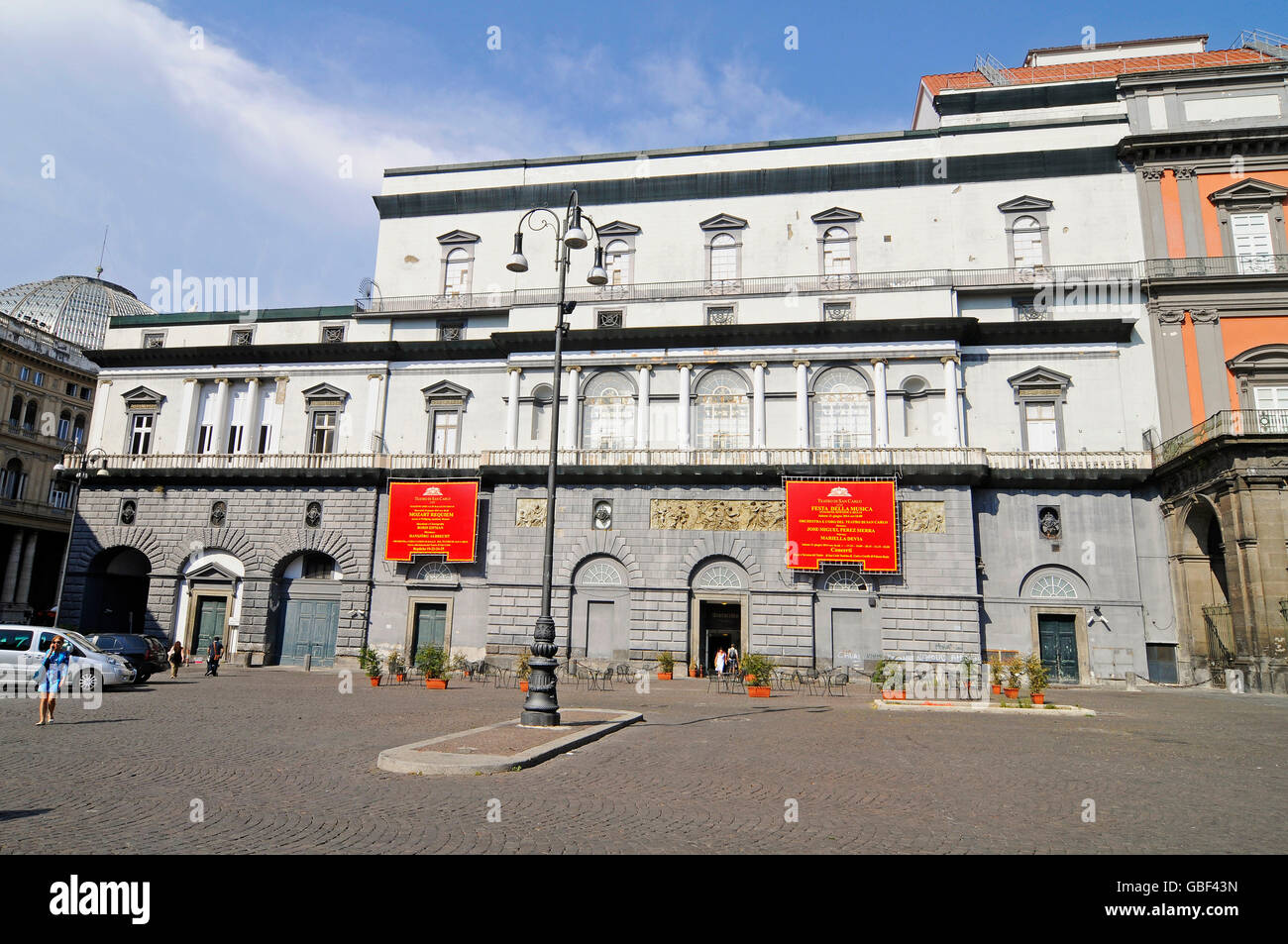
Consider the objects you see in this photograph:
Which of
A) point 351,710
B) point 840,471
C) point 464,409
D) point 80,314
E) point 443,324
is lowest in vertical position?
point 351,710

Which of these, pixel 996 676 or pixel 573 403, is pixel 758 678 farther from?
pixel 573 403

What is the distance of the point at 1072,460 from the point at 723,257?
16.9m

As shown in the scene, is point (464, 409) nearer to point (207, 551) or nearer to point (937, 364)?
point (207, 551)

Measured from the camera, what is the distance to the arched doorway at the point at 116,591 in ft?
121

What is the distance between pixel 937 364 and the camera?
32156 millimetres

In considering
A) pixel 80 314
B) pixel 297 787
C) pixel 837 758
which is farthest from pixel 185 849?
pixel 80 314

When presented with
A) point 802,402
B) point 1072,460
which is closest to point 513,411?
point 802,402

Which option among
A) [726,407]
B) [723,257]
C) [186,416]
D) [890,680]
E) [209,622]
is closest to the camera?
[890,680]

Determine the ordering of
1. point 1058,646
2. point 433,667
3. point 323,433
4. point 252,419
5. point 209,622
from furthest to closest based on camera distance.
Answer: point 252,419, point 323,433, point 209,622, point 1058,646, point 433,667

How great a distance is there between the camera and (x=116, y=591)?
126ft

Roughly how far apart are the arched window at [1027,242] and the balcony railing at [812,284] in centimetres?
48

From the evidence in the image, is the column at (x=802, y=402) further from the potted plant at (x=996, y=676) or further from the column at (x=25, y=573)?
the column at (x=25, y=573)

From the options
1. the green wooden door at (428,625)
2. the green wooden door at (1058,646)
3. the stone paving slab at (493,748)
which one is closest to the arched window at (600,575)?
the green wooden door at (428,625)

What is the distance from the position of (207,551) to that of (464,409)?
13.4 m
